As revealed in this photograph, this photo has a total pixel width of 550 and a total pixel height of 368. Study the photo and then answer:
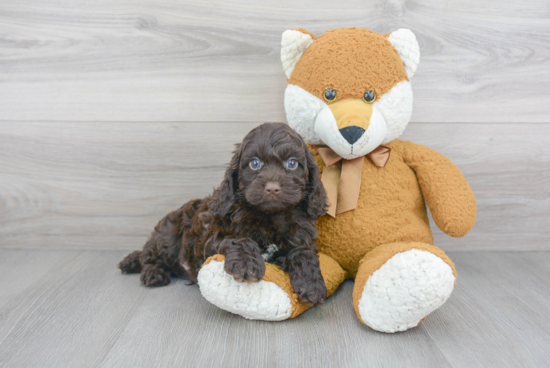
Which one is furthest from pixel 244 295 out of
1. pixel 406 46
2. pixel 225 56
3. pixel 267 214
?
pixel 225 56

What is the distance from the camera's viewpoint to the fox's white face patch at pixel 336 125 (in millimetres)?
1266

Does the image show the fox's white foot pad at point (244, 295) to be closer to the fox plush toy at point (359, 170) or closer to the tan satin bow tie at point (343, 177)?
the fox plush toy at point (359, 170)

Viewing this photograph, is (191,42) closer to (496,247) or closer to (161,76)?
(161,76)

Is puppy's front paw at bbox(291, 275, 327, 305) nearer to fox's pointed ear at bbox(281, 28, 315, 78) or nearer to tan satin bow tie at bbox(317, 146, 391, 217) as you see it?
tan satin bow tie at bbox(317, 146, 391, 217)

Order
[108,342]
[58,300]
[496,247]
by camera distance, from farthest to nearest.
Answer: [496,247] < [58,300] < [108,342]

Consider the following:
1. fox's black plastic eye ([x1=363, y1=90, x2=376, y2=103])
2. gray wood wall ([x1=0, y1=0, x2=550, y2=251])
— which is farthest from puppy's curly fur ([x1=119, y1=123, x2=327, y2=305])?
gray wood wall ([x1=0, y1=0, x2=550, y2=251])

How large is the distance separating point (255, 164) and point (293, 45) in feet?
1.53

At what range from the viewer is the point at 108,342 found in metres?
1.10

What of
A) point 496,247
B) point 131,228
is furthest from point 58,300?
point 496,247

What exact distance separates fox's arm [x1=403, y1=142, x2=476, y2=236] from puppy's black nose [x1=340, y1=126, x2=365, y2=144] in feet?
0.96

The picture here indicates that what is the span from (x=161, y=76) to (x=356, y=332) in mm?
1264

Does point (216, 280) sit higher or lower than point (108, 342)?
higher

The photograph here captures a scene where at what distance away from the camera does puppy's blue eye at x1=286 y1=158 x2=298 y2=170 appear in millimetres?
1171

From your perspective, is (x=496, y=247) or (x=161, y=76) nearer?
(x=161, y=76)
